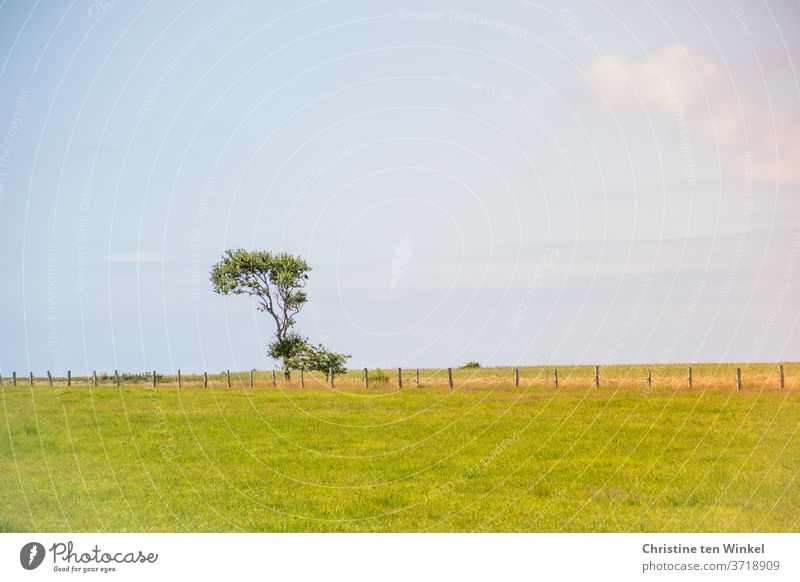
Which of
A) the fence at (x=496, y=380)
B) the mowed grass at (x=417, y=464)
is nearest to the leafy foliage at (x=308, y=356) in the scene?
the fence at (x=496, y=380)

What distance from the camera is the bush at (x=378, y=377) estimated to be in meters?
53.0

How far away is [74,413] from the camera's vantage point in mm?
37500

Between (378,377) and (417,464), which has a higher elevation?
(378,377)

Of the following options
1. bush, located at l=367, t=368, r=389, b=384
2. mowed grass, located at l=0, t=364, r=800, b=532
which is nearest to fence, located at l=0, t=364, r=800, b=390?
bush, located at l=367, t=368, r=389, b=384

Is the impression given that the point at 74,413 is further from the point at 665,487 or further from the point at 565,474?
the point at 665,487

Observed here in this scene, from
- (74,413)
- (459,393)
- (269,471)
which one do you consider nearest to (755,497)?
(269,471)

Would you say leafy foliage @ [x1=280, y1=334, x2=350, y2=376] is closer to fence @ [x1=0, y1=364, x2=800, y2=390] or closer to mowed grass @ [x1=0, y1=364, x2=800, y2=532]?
fence @ [x1=0, y1=364, x2=800, y2=390]

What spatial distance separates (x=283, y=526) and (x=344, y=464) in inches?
251
